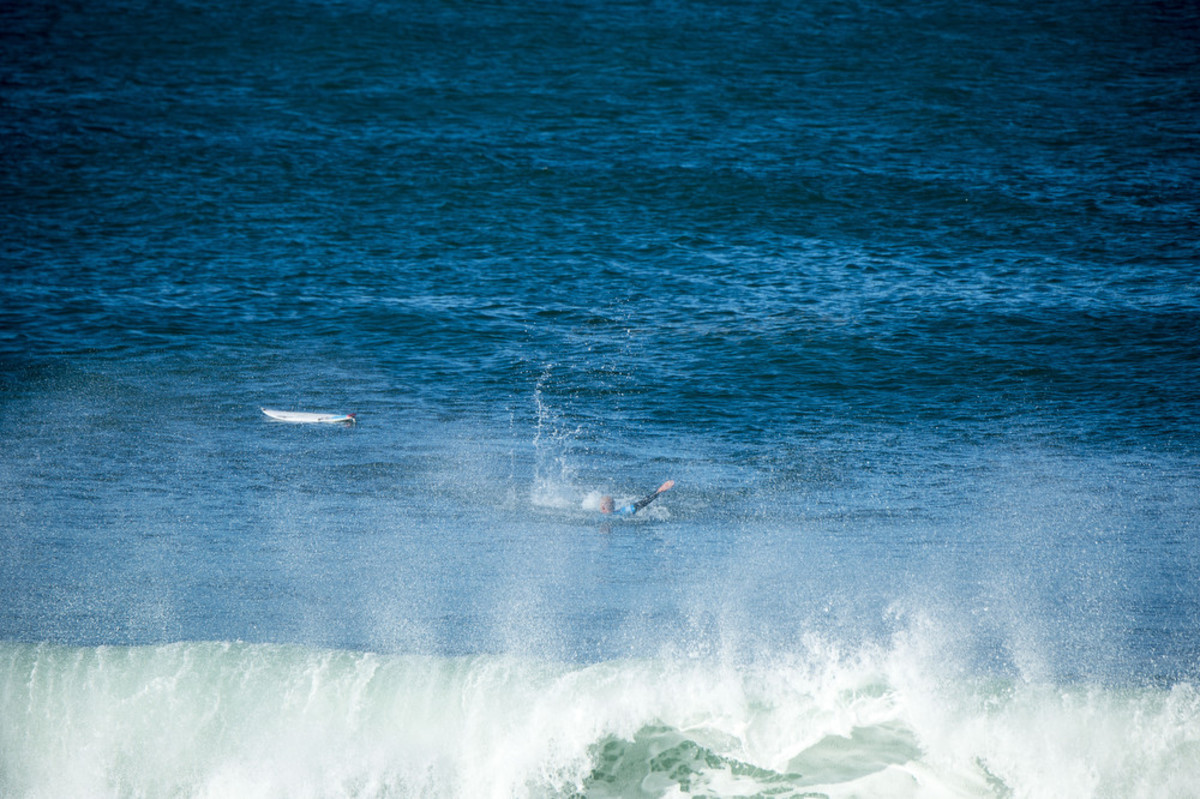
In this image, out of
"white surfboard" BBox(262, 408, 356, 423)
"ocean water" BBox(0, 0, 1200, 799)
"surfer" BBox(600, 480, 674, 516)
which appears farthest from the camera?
"white surfboard" BBox(262, 408, 356, 423)

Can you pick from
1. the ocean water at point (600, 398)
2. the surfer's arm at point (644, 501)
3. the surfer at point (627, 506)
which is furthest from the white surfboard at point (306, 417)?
the surfer's arm at point (644, 501)

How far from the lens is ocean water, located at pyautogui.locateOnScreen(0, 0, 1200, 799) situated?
37.6 ft

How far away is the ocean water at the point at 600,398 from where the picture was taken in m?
11.5

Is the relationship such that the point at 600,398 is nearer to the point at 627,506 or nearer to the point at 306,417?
the point at 306,417

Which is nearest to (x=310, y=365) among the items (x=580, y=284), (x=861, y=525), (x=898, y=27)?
(x=580, y=284)

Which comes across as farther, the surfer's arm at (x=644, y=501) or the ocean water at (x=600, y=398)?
the surfer's arm at (x=644, y=501)

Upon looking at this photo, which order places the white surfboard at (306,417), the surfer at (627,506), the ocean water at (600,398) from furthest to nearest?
1. the white surfboard at (306,417)
2. the surfer at (627,506)
3. the ocean water at (600,398)

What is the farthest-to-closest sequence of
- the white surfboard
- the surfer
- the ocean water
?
the white surfboard < the surfer < the ocean water

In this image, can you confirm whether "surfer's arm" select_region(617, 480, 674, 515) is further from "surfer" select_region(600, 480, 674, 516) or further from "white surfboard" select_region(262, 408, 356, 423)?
"white surfboard" select_region(262, 408, 356, 423)

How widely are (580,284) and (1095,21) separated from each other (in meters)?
29.9

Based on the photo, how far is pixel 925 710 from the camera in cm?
1131

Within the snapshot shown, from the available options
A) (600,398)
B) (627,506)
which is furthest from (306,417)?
(627,506)

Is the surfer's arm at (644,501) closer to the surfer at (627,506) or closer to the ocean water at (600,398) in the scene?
the surfer at (627,506)

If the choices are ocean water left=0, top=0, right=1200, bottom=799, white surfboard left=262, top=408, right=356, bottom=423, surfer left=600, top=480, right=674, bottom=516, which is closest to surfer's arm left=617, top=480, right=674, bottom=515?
surfer left=600, top=480, right=674, bottom=516
